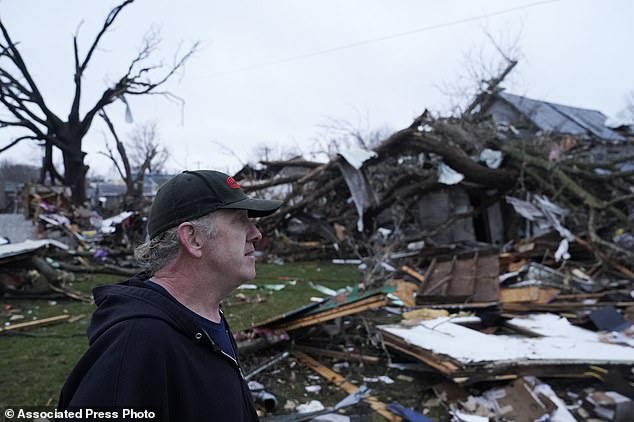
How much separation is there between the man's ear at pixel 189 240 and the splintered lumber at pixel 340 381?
9.33 ft

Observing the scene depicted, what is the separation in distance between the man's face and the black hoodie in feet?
0.64

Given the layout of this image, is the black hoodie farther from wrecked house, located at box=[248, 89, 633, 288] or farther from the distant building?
the distant building

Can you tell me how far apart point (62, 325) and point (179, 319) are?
238 inches

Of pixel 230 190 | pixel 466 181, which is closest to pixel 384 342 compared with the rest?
pixel 230 190

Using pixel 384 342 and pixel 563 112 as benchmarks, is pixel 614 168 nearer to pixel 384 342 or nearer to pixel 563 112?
pixel 384 342

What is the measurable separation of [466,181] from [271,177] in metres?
5.31

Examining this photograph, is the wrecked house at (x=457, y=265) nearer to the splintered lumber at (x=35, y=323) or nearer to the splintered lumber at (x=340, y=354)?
the splintered lumber at (x=340, y=354)

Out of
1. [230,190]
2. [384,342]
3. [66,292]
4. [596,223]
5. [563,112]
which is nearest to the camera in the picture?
[230,190]

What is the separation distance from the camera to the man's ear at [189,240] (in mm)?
1432

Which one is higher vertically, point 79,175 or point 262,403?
point 79,175

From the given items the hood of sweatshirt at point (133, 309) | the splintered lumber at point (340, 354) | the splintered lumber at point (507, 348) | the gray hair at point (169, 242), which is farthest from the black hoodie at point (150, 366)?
the splintered lumber at point (340, 354)

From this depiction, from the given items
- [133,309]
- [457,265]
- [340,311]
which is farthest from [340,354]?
[133,309]

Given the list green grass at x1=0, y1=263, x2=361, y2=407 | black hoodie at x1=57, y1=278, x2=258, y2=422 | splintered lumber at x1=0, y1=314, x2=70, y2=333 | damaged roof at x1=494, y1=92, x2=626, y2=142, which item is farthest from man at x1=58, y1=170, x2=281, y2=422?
damaged roof at x1=494, y1=92, x2=626, y2=142

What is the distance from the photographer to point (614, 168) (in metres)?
9.77
